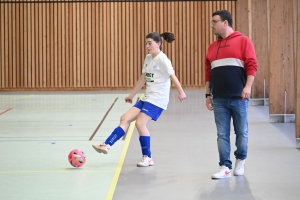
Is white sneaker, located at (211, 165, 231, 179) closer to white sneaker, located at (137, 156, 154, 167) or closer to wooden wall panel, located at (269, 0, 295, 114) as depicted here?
white sneaker, located at (137, 156, 154, 167)

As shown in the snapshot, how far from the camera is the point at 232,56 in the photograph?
5984mm

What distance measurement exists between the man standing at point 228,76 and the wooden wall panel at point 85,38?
13.9m

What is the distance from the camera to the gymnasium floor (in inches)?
226

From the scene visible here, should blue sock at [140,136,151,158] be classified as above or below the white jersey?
below

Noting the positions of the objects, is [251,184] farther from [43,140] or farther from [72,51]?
[72,51]

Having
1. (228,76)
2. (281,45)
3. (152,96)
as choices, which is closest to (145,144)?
(152,96)

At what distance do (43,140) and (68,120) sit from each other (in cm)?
255

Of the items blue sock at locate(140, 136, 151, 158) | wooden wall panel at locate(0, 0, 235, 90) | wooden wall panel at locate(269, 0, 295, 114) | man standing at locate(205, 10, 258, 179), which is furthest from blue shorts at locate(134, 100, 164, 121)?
wooden wall panel at locate(0, 0, 235, 90)

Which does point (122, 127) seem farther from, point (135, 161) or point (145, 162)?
point (135, 161)

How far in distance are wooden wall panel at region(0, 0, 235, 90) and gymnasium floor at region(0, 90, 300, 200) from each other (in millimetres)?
7075

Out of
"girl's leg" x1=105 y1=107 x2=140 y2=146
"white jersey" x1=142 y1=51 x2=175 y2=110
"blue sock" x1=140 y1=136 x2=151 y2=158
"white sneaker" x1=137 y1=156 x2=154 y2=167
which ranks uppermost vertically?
"white jersey" x1=142 y1=51 x2=175 y2=110

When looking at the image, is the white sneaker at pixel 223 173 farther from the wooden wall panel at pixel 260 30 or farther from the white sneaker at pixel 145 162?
the wooden wall panel at pixel 260 30

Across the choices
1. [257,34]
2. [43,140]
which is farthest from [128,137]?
[257,34]

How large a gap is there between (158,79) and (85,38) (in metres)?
13.5
